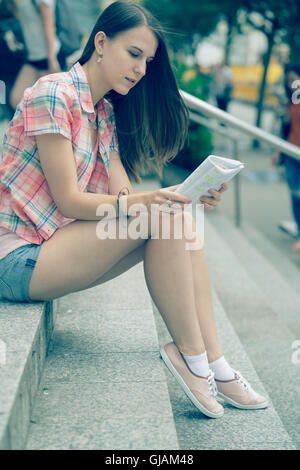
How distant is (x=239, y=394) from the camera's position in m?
2.27

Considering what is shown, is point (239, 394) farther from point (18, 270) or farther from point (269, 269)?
point (269, 269)

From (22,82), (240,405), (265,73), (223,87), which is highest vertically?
(22,82)

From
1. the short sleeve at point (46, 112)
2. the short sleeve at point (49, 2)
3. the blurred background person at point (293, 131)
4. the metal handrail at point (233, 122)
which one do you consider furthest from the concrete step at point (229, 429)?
the blurred background person at point (293, 131)

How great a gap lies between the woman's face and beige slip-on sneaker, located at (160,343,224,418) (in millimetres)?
988

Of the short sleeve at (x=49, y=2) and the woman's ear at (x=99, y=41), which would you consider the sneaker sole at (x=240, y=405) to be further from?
the short sleeve at (x=49, y=2)

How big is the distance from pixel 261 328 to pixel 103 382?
159 centimetres

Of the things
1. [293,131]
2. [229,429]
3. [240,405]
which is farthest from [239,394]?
[293,131]

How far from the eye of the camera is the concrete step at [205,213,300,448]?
271cm

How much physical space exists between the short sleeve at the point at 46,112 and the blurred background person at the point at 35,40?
211 centimetres

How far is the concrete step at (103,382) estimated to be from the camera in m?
1.75

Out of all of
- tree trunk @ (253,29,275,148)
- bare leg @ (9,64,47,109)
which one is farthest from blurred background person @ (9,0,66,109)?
tree trunk @ (253,29,275,148)
